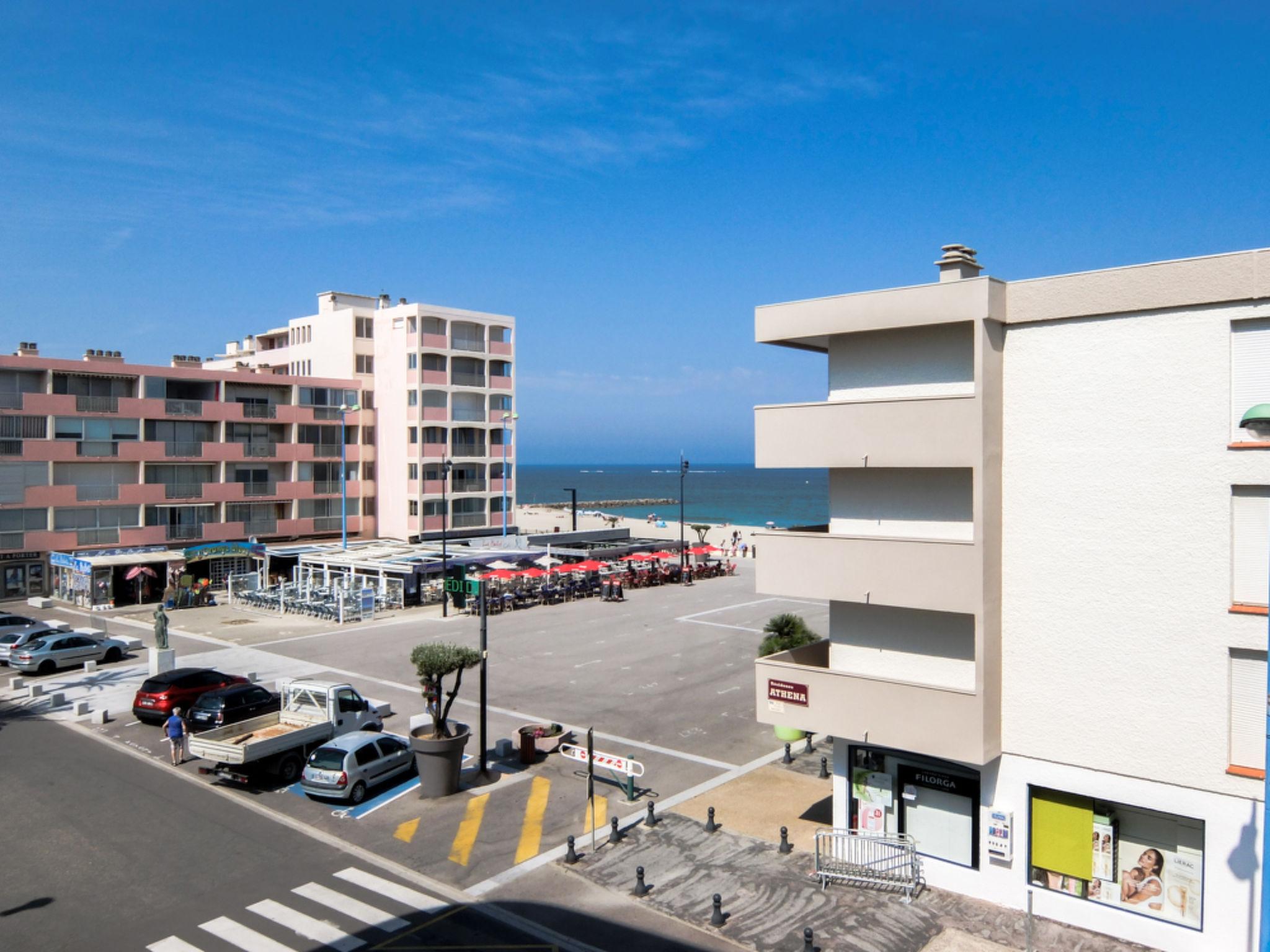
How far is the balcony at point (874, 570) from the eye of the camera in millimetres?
14742

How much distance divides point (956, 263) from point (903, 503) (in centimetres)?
435

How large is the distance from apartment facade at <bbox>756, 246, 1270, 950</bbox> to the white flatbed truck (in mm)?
11075

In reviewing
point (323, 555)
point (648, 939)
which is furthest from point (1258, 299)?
point (323, 555)

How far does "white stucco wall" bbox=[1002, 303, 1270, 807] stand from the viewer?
42.8 ft

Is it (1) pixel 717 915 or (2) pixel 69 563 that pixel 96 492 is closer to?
(2) pixel 69 563

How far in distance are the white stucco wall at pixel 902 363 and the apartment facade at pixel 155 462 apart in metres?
40.0

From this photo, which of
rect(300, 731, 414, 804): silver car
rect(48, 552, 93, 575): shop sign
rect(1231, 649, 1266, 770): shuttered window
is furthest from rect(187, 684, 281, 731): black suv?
rect(48, 552, 93, 575): shop sign

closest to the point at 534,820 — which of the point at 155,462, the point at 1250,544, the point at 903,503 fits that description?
the point at 903,503

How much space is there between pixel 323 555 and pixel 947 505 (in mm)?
39454

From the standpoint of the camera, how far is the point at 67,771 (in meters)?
20.8

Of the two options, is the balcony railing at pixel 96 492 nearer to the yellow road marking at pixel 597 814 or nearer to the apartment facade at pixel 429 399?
the apartment facade at pixel 429 399

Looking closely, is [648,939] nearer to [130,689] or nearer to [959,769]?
[959,769]

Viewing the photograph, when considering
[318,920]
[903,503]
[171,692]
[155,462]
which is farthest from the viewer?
[155,462]

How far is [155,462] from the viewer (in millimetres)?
48781
